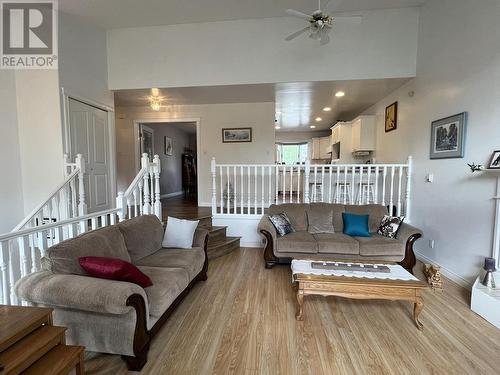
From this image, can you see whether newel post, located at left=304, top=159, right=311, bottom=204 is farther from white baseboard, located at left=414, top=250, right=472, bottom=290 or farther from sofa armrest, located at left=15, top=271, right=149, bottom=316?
sofa armrest, located at left=15, top=271, right=149, bottom=316

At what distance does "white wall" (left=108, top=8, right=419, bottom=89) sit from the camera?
4.15 m

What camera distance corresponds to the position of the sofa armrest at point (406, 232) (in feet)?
10.5

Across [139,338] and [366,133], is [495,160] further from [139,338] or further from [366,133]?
[139,338]

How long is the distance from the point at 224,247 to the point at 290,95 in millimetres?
3424

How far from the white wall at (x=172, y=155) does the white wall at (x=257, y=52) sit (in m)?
2.65

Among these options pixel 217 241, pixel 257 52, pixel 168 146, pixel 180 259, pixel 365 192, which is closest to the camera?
pixel 180 259

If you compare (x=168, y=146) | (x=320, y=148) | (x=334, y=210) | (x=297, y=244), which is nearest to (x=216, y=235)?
(x=297, y=244)

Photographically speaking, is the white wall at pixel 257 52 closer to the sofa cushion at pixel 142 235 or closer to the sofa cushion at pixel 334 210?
the sofa cushion at pixel 334 210

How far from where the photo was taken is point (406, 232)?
10.8 feet

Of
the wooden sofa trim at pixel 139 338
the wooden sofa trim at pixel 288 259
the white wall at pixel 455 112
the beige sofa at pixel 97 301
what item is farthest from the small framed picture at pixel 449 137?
the wooden sofa trim at pixel 139 338

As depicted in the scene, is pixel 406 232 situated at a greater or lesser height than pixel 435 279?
greater

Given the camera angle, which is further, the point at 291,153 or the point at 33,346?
the point at 291,153

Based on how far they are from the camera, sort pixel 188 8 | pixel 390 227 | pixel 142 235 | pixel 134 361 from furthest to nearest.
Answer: pixel 188 8, pixel 390 227, pixel 142 235, pixel 134 361

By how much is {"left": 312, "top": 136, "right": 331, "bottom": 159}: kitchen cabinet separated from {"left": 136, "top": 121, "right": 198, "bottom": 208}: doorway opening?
15.0 ft
